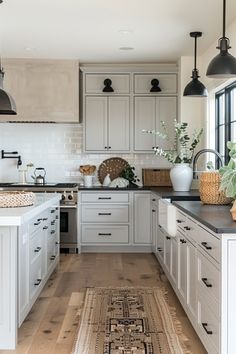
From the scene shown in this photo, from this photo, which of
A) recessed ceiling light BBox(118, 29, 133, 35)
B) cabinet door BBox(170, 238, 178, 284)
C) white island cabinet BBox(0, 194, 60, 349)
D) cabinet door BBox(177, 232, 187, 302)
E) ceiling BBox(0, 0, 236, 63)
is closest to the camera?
white island cabinet BBox(0, 194, 60, 349)

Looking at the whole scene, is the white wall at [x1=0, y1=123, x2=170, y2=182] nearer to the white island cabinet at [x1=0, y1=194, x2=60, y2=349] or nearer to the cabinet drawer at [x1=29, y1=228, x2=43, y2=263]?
the cabinet drawer at [x1=29, y1=228, x2=43, y2=263]

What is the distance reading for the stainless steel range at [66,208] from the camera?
254 inches

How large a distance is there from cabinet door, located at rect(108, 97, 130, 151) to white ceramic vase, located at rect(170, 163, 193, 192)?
1511mm

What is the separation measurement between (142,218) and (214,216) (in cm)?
355

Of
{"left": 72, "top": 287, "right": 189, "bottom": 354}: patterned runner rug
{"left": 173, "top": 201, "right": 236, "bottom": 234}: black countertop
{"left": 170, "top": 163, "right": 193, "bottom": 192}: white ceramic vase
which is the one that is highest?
{"left": 170, "top": 163, "right": 193, "bottom": 192}: white ceramic vase

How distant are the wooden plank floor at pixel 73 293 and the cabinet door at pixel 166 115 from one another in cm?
157

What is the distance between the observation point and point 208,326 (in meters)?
2.79

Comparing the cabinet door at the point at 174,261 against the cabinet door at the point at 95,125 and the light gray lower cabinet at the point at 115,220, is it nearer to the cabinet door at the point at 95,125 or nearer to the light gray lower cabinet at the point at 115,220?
the light gray lower cabinet at the point at 115,220

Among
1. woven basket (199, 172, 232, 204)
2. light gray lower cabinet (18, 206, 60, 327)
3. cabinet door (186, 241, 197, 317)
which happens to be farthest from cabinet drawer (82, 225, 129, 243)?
cabinet door (186, 241, 197, 317)

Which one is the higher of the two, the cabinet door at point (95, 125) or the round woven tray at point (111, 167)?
the cabinet door at point (95, 125)

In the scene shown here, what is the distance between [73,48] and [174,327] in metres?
3.75

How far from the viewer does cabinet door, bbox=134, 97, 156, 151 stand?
6863 millimetres

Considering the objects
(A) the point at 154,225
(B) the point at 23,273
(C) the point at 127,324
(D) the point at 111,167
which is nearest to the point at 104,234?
(A) the point at 154,225

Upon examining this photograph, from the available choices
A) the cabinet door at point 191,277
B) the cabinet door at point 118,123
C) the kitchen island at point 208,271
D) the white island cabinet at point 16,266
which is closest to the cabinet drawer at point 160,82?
the cabinet door at point 118,123
